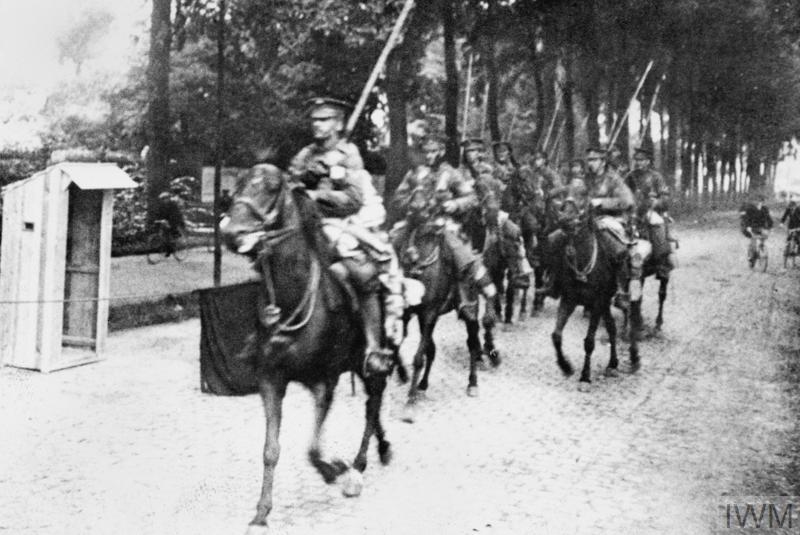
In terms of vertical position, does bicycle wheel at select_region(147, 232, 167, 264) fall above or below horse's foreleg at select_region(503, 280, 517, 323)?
above

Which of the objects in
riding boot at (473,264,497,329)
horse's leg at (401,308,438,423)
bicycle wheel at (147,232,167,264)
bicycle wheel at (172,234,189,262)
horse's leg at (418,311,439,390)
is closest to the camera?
horse's leg at (401,308,438,423)

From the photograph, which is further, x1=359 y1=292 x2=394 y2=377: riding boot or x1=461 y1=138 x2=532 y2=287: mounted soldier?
x1=461 y1=138 x2=532 y2=287: mounted soldier

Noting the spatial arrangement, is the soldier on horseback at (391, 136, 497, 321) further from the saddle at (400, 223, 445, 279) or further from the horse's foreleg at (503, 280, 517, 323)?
the horse's foreleg at (503, 280, 517, 323)

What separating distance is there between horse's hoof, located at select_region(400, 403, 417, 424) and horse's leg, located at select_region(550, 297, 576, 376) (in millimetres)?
2788

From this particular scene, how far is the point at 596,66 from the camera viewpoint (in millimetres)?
34781

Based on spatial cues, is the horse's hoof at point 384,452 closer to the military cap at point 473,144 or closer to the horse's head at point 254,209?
the horse's head at point 254,209

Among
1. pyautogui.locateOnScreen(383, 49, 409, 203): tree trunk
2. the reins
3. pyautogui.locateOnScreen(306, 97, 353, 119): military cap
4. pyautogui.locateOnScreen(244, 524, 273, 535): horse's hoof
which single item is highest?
pyautogui.locateOnScreen(383, 49, 409, 203): tree trunk

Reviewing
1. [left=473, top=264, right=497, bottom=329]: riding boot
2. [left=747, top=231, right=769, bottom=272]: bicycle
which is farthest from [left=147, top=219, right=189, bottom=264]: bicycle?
[left=747, top=231, right=769, bottom=272]: bicycle

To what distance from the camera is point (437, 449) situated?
941cm

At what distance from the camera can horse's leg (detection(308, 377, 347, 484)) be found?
785cm

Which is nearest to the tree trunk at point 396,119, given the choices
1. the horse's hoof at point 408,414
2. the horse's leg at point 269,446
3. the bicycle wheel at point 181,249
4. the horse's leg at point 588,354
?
the bicycle wheel at point 181,249

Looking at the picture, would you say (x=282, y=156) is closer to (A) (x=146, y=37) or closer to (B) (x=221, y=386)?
(B) (x=221, y=386)

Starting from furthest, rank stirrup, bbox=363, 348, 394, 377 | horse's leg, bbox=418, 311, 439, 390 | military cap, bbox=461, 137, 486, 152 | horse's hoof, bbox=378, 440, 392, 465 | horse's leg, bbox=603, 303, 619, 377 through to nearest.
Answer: military cap, bbox=461, 137, 486, 152 < horse's leg, bbox=603, 303, 619, 377 < horse's leg, bbox=418, 311, 439, 390 < horse's hoof, bbox=378, 440, 392, 465 < stirrup, bbox=363, 348, 394, 377

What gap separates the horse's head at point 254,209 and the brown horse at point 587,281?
6.53 metres
